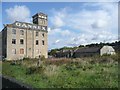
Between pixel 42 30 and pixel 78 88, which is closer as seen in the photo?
pixel 78 88

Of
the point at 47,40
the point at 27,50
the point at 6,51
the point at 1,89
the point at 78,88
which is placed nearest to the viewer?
the point at 78,88

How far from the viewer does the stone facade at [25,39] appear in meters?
53.0

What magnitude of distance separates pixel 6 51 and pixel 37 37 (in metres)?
11.0

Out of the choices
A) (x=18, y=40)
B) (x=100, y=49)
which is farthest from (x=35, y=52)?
(x=100, y=49)

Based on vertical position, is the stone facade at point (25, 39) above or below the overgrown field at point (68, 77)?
above

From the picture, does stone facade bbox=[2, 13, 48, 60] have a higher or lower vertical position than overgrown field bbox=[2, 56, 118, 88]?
higher

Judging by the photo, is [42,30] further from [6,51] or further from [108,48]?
[108,48]

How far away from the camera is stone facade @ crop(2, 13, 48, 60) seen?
53.0 meters

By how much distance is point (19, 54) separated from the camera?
2152 inches

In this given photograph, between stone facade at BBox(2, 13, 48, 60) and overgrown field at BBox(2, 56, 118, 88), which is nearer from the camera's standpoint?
overgrown field at BBox(2, 56, 118, 88)

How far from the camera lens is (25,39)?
186ft

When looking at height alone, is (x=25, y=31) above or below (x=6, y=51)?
above

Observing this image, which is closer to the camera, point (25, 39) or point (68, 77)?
point (68, 77)

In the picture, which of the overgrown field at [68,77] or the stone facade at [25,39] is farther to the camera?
the stone facade at [25,39]
